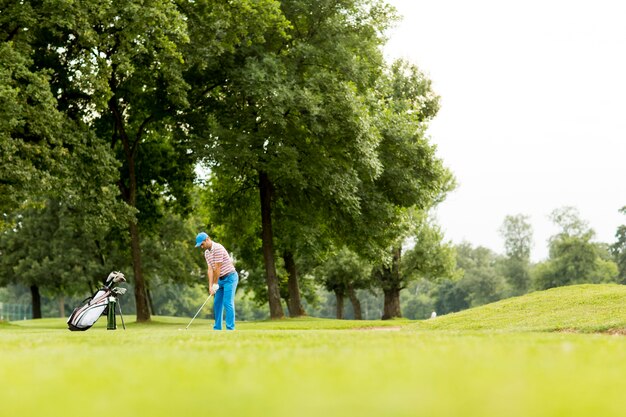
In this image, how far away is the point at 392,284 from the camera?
5588cm

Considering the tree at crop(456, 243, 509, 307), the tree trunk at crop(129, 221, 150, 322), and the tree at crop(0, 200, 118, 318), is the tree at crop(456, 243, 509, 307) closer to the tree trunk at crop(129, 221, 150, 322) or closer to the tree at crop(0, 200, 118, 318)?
the tree at crop(0, 200, 118, 318)

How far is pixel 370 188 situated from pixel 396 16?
830 cm

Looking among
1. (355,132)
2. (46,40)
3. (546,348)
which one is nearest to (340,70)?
(355,132)

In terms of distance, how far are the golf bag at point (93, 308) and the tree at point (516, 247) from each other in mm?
97523

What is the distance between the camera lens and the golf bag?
20.0 metres

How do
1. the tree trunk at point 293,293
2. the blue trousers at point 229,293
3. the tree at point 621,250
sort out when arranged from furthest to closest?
the tree at point 621,250
the tree trunk at point 293,293
the blue trousers at point 229,293

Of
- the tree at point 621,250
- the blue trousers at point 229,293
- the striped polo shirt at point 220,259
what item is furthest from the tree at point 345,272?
the tree at point 621,250

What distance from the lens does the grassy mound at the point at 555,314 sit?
18.9m

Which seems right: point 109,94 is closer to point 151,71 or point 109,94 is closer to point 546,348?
point 151,71

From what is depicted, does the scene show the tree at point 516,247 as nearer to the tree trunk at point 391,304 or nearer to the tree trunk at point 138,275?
the tree trunk at point 391,304

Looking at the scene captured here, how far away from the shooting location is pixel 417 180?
112 ft

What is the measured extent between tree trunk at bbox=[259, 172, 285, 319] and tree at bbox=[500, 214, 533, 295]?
82751 millimetres

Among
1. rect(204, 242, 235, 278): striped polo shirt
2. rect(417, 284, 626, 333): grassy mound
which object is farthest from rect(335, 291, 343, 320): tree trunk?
rect(204, 242, 235, 278): striped polo shirt

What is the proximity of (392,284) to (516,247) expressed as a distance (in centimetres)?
6564
